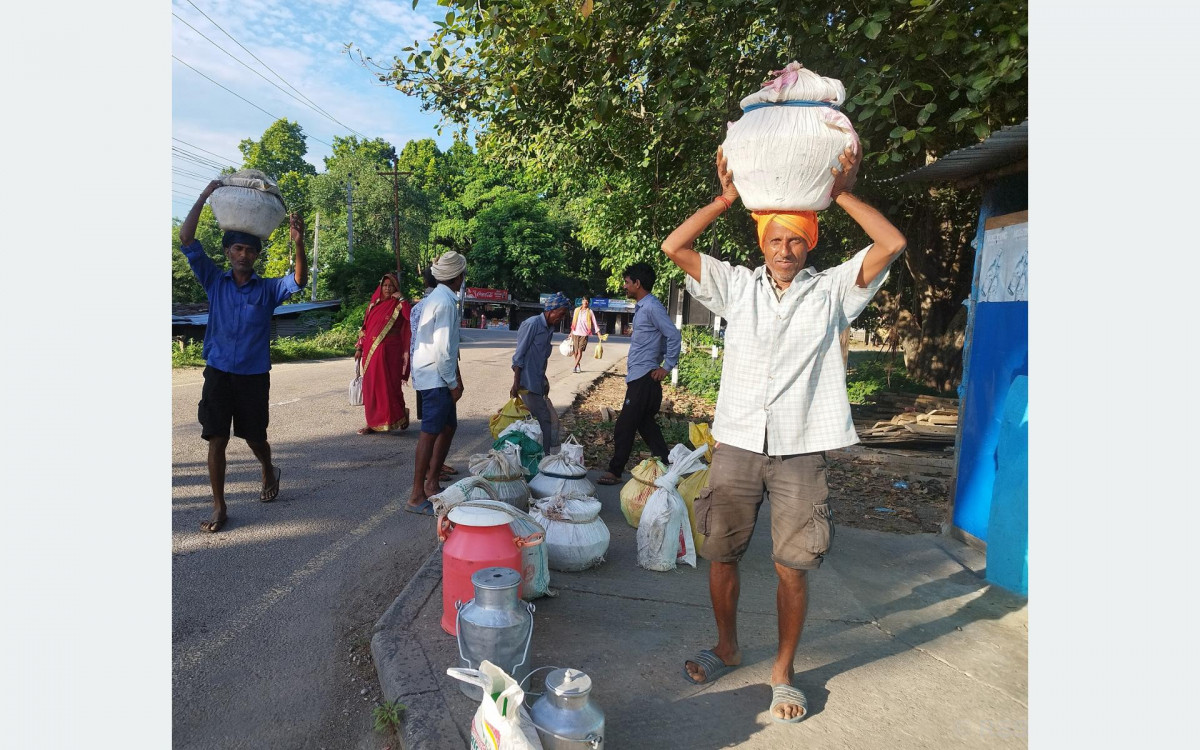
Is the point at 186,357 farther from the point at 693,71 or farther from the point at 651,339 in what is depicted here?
the point at 693,71

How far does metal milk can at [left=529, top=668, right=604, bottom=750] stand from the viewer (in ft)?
7.39

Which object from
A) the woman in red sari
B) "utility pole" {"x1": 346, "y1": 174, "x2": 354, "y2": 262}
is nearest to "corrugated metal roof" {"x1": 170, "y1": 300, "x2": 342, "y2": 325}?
"utility pole" {"x1": 346, "y1": 174, "x2": 354, "y2": 262}

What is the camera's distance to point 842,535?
5340mm

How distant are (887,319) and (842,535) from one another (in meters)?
14.4

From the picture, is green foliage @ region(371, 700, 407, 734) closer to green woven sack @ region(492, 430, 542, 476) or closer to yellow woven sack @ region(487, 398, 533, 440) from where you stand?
green woven sack @ region(492, 430, 542, 476)

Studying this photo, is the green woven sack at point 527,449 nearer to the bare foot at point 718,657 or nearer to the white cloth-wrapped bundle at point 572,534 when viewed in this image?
the white cloth-wrapped bundle at point 572,534

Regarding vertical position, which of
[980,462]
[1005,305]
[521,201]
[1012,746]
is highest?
[521,201]

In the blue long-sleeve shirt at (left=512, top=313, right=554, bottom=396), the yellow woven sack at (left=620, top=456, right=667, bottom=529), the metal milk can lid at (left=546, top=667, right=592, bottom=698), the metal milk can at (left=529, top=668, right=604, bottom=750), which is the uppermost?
the blue long-sleeve shirt at (left=512, top=313, right=554, bottom=396)

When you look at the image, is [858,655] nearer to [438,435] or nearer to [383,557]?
[383,557]

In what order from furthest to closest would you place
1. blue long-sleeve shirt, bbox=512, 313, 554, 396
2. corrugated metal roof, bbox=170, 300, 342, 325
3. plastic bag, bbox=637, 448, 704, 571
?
corrugated metal roof, bbox=170, 300, 342, 325
blue long-sleeve shirt, bbox=512, 313, 554, 396
plastic bag, bbox=637, 448, 704, 571

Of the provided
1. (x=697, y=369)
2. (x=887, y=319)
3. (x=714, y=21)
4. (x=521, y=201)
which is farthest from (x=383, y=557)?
(x=521, y=201)

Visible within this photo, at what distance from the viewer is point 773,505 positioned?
9.67 feet

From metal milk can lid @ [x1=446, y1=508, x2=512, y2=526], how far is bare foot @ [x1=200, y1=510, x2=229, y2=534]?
2.43m

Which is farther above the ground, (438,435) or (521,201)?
(521,201)
